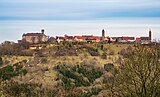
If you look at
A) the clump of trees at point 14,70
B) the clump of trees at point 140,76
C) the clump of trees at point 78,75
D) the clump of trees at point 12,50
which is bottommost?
the clump of trees at point 78,75

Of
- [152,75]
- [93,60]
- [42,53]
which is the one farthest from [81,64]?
[152,75]

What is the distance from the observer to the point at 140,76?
19.3 metres

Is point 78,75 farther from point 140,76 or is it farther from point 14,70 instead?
point 140,76

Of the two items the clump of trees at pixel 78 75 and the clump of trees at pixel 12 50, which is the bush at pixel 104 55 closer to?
the clump of trees at pixel 78 75

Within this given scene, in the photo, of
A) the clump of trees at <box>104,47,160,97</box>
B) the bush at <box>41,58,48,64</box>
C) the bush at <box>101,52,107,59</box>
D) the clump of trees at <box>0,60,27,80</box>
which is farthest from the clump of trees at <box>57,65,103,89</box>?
the clump of trees at <box>104,47,160,97</box>

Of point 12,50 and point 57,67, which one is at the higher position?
point 12,50

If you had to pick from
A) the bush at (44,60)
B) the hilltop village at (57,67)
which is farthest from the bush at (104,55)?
the bush at (44,60)

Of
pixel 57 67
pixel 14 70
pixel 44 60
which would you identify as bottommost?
pixel 14 70

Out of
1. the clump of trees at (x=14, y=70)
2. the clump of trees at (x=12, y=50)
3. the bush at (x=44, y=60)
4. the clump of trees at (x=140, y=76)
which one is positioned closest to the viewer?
the clump of trees at (x=140, y=76)

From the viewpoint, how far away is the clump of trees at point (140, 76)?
18859mm

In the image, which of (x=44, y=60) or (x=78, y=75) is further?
(x=44, y=60)

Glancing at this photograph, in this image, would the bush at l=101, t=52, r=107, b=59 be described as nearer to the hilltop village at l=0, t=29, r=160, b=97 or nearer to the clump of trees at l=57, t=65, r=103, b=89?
the hilltop village at l=0, t=29, r=160, b=97

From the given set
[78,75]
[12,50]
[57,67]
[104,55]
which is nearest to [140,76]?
[78,75]

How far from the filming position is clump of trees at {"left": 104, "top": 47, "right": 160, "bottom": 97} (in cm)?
1886
